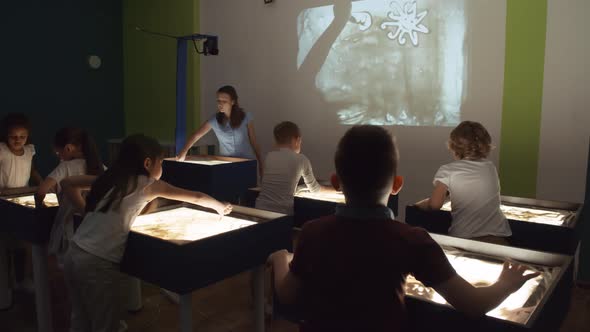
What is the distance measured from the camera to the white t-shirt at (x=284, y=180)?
291cm

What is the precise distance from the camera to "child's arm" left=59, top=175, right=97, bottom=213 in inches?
83.6

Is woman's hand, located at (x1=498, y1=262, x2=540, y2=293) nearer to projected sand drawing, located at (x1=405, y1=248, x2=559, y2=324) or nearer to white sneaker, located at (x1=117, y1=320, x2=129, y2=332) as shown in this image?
projected sand drawing, located at (x1=405, y1=248, x2=559, y2=324)

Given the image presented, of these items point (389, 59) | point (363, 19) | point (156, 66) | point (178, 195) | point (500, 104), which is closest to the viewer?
point (178, 195)

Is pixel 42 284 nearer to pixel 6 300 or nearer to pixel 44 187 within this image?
pixel 44 187

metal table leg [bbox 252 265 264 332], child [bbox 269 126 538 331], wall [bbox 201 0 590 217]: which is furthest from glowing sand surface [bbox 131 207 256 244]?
wall [bbox 201 0 590 217]

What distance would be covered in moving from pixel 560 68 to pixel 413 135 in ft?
4.02

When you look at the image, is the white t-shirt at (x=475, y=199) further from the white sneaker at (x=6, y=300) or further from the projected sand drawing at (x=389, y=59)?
the white sneaker at (x=6, y=300)

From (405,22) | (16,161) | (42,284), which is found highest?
Answer: (405,22)

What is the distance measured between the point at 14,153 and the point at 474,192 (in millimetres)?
2750

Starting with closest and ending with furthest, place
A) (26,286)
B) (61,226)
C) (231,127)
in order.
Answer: (61,226), (26,286), (231,127)

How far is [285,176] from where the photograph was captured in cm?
291

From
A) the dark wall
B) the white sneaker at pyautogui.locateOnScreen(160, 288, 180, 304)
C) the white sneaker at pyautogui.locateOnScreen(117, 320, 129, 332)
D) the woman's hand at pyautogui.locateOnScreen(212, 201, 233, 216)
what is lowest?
the white sneaker at pyautogui.locateOnScreen(117, 320, 129, 332)

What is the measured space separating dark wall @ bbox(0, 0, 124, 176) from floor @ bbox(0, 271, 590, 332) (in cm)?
320

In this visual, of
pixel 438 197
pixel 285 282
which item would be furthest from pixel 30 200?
pixel 438 197
